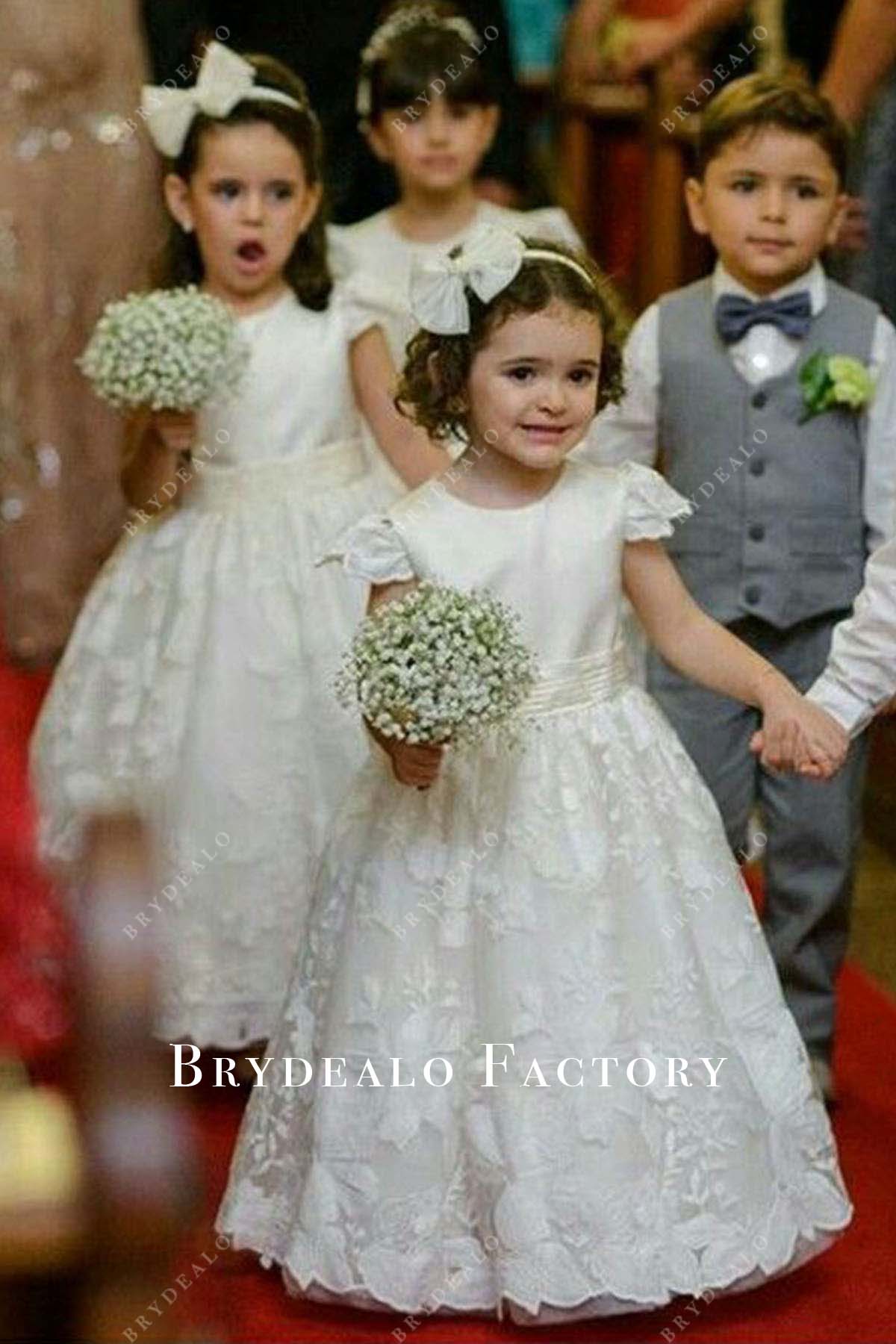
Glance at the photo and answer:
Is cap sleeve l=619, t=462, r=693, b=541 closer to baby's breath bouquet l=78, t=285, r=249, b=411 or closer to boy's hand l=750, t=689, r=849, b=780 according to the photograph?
boy's hand l=750, t=689, r=849, b=780

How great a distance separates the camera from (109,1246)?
2020 mm

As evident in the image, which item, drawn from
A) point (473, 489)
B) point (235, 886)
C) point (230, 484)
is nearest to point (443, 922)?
point (473, 489)

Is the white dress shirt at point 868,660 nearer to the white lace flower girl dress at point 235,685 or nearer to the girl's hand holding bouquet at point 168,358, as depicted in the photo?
the white lace flower girl dress at point 235,685

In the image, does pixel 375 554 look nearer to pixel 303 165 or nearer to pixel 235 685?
pixel 235 685

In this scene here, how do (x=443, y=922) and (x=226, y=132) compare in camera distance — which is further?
(x=226, y=132)

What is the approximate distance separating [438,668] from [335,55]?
3.34 m

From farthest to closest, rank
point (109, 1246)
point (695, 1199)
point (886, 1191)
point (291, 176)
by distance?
point (291, 176) → point (886, 1191) → point (695, 1199) → point (109, 1246)

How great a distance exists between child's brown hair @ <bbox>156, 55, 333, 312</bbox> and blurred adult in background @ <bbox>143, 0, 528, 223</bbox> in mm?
1454

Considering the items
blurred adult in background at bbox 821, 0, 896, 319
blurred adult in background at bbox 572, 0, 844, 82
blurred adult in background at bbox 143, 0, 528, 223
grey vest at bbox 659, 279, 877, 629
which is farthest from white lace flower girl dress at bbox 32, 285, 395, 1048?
blurred adult in background at bbox 572, 0, 844, 82

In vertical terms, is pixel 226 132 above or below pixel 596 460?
above

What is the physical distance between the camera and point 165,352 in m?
4.57

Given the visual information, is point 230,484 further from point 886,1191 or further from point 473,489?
point 886,1191

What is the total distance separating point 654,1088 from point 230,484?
1559 mm

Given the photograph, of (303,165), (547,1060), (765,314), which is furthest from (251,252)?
(547,1060)
